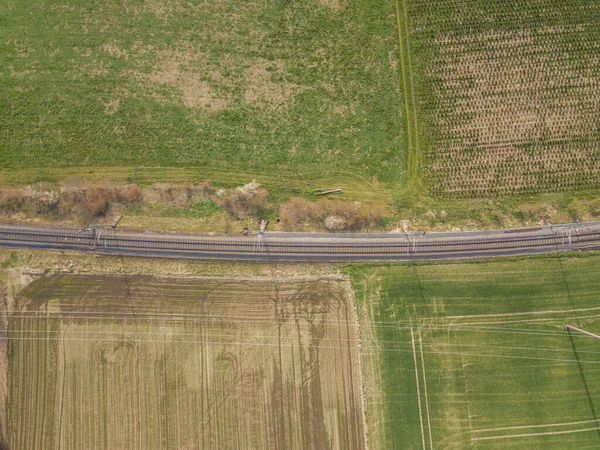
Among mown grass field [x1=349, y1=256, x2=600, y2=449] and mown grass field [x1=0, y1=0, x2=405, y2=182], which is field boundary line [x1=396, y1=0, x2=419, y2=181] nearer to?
mown grass field [x1=0, y1=0, x2=405, y2=182]

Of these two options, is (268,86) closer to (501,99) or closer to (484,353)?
(501,99)

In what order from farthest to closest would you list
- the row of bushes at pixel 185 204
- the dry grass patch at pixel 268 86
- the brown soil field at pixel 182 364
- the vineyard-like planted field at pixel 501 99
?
the vineyard-like planted field at pixel 501 99 < the dry grass patch at pixel 268 86 < the row of bushes at pixel 185 204 < the brown soil field at pixel 182 364

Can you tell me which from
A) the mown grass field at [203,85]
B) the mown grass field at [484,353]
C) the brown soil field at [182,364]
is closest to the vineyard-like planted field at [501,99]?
the mown grass field at [203,85]

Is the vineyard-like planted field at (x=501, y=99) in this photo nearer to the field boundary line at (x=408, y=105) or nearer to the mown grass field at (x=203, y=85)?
the field boundary line at (x=408, y=105)

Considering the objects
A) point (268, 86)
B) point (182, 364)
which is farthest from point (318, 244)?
point (182, 364)

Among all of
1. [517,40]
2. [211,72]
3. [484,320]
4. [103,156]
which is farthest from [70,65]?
[484,320]

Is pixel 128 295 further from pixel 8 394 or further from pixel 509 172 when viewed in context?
pixel 509 172
